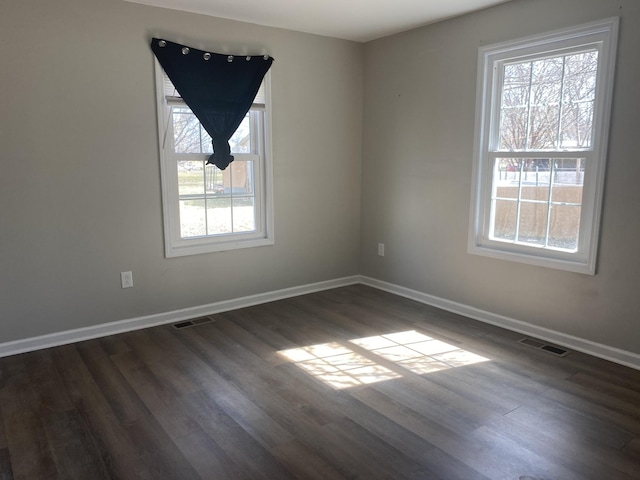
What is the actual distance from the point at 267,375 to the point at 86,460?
3.57 ft

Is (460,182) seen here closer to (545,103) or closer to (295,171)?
(545,103)

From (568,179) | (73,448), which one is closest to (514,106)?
(568,179)

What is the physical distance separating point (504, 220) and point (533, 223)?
0.24m

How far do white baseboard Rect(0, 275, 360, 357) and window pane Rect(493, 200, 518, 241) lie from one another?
5.79 ft

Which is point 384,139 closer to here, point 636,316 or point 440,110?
point 440,110

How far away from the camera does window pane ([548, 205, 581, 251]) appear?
3.23 m

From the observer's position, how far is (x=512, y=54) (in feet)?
11.3

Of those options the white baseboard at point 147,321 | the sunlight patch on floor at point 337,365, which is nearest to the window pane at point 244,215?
the white baseboard at point 147,321

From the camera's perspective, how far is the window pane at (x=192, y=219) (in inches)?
152

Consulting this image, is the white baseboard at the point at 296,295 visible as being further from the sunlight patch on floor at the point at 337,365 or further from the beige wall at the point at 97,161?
the sunlight patch on floor at the point at 337,365

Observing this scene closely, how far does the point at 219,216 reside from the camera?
408 centimetres

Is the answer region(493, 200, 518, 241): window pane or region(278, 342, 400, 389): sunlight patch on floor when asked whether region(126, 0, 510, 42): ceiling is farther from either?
region(278, 342, 400, 389): sunlight patch on floor

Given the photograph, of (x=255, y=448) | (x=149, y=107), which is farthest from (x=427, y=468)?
(x=149, y=107)

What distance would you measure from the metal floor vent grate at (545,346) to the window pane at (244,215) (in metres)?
2.43
